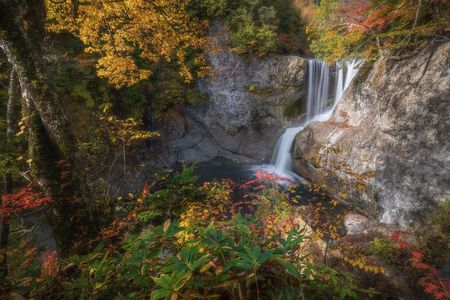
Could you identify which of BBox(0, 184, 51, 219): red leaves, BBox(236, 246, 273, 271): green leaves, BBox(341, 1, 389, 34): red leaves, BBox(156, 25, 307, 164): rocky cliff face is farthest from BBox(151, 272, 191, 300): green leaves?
BBox(156, 25, 307, 164): rocky cliff face

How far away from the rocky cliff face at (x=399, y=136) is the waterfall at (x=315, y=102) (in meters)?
3.39

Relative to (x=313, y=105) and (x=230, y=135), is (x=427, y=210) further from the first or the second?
(x=230, y=135)

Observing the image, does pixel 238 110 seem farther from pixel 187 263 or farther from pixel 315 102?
pixel 187 263

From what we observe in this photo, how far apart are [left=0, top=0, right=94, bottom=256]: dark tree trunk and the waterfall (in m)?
9.55

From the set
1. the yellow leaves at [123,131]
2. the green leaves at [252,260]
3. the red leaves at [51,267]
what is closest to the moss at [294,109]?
the yellow leaves at [123,131]

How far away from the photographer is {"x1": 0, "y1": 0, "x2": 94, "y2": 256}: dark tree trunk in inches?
102

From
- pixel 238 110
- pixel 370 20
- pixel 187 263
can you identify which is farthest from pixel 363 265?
pixel 238 110

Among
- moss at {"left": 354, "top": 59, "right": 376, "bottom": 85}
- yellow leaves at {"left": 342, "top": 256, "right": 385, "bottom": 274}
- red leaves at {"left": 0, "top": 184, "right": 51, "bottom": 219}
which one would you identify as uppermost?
moss at {"left": 354, "top": 59, "right": 376, "bottom": 85}

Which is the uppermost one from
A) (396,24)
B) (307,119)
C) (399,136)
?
(396,24)

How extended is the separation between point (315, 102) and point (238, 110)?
4315 millimetres

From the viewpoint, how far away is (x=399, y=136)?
6398 mm

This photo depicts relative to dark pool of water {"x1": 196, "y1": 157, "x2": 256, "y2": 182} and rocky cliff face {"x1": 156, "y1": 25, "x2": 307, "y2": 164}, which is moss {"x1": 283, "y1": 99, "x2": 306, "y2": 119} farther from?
dark pool of water {"x1": 196, "y1": 157, "x2": 256, "y2": 182}

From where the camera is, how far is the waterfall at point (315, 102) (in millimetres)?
11555

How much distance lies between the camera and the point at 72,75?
905 cm
